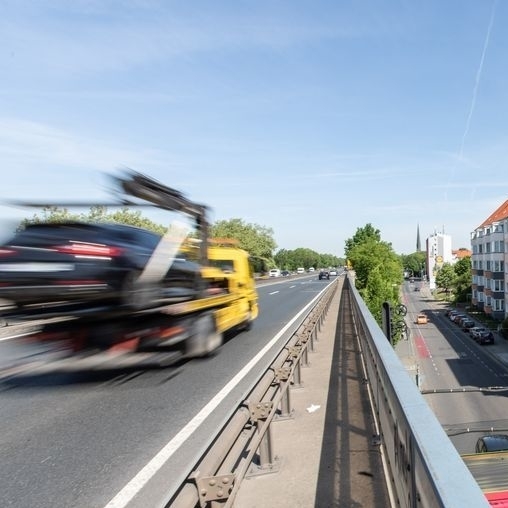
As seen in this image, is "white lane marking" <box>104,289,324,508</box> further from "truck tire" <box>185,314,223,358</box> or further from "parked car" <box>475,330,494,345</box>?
"parked car" <box>475,330,494,345</box>

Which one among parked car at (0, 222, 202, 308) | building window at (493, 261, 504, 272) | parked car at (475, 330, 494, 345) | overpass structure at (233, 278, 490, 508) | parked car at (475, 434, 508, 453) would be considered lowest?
parked car at (475, 330, 494, 345)

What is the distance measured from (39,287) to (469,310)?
88904 mm

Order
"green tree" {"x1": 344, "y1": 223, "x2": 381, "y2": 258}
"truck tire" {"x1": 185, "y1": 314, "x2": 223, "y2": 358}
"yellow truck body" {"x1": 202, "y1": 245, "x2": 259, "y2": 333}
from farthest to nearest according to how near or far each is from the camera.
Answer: "green tree" {"x1": 344, "y1": 223, "x2": 381, "y2": 258} < "yellow truck body" {"x1": 202, "y1": 245, "x2": 259, "y2": 333} < "truck tire" {"x1": 185, "y1": 314, "x2": 223, "y2": 358}

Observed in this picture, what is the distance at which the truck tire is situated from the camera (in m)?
8.71

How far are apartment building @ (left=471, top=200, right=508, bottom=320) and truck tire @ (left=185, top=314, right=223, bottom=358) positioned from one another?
54.6 metres

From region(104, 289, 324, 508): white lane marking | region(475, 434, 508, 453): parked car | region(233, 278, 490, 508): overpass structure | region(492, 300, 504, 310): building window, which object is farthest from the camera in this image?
region(492, 300, 504, 310): building window

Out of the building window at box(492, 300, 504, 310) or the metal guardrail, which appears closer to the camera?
the metal guardrail

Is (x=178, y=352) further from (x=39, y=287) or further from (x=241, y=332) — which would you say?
(x=241, y=332)

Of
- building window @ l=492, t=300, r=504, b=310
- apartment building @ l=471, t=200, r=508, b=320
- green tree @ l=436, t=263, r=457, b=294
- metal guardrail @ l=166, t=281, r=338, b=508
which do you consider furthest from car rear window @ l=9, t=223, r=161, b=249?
green tree @ l=436, t=263, r=457, b=294

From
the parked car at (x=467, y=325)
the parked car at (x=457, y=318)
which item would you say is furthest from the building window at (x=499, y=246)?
the parked car at (x=457, y=318)

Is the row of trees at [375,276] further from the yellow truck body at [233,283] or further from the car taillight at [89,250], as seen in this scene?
the car taillight at [89,250]

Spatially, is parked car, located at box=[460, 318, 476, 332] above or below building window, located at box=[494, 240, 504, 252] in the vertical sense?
below

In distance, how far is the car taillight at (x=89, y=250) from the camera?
6355 millimetres

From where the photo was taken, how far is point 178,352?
336 inches
